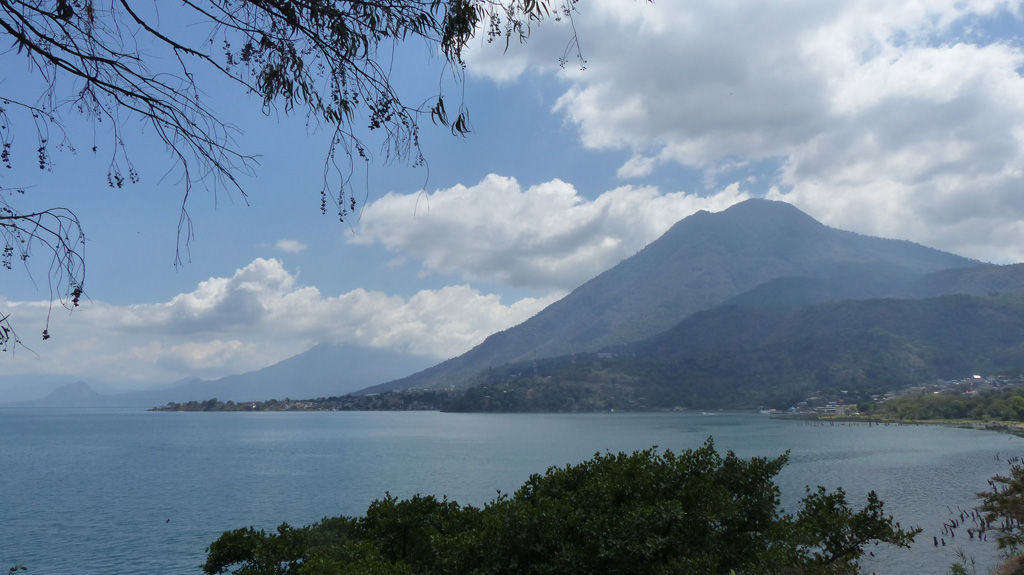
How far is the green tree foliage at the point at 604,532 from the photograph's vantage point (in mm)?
10133

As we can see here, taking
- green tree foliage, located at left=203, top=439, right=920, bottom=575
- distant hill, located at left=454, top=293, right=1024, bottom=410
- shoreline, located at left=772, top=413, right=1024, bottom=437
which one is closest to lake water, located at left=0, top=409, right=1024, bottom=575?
shoreline, located at left=772, top=413, right=1024, bottom=437

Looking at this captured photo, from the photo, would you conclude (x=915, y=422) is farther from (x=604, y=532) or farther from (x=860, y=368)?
(x=604, y=532)

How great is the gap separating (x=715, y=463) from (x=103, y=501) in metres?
48.1

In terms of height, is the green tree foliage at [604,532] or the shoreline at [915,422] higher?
the green tree foliage at [604,532]

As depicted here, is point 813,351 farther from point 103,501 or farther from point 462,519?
point 462,519

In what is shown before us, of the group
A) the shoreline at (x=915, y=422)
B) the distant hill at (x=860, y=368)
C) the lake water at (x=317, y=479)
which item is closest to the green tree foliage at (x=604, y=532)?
the lake water at (x=317, y=479)

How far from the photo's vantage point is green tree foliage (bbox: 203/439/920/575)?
10133mm

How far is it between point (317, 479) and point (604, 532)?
50620 mm

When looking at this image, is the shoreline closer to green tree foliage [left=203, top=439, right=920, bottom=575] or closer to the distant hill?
the distant hill

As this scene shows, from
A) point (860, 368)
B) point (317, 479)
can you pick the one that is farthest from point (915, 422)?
point (317, 479)

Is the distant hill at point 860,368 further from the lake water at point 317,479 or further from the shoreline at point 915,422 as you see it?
the lake water at point 317,479

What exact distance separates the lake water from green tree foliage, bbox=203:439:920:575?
58.1ft

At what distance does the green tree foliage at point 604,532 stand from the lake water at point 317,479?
1772 cm

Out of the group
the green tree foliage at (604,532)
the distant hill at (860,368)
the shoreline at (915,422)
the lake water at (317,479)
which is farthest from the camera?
the distant hill at (860,368)
